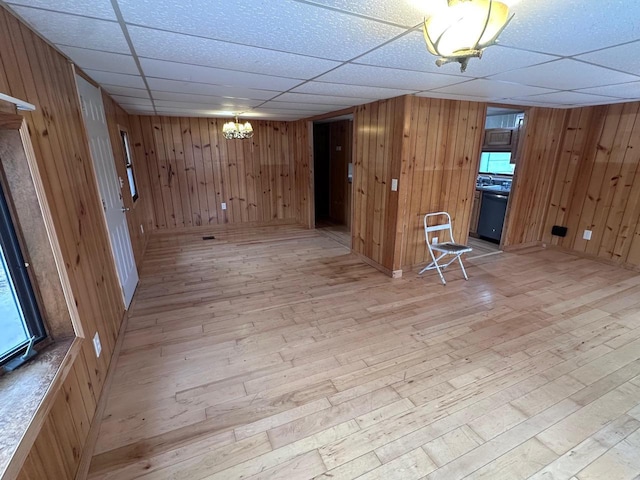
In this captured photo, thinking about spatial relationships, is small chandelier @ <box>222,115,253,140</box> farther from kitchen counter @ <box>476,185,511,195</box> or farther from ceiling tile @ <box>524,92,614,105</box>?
kitchen counter @ <box>476,185,511,195</box>

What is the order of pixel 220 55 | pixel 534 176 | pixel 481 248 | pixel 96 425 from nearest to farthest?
1. pixel 96 425
2. pixel 220 55
3. pixel 534 176
4. pixel 481 248

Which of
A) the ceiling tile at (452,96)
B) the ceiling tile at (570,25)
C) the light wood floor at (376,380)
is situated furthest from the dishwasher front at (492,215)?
the ceiling tile at (570,25)

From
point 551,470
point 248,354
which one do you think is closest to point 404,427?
point 551,470

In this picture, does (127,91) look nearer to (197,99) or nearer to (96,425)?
(197,99)

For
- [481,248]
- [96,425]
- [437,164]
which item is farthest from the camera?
[481,248]

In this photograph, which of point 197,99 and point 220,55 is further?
point 197,99

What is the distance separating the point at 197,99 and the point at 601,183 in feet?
17.1

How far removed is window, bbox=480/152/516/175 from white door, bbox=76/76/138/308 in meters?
5.83

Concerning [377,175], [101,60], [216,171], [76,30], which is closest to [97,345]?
[76,30]

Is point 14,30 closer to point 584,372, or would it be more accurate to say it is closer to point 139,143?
point 584,372

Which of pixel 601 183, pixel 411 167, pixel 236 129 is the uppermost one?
pixel 236 129

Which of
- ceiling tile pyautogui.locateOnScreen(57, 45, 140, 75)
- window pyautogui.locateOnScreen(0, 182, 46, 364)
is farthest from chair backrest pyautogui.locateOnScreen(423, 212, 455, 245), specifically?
window pyautogui.locateOnScreen(0, 182, 46, 364)

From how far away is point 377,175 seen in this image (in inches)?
144

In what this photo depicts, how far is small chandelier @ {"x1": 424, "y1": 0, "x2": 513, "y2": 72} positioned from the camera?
39.0 inches
